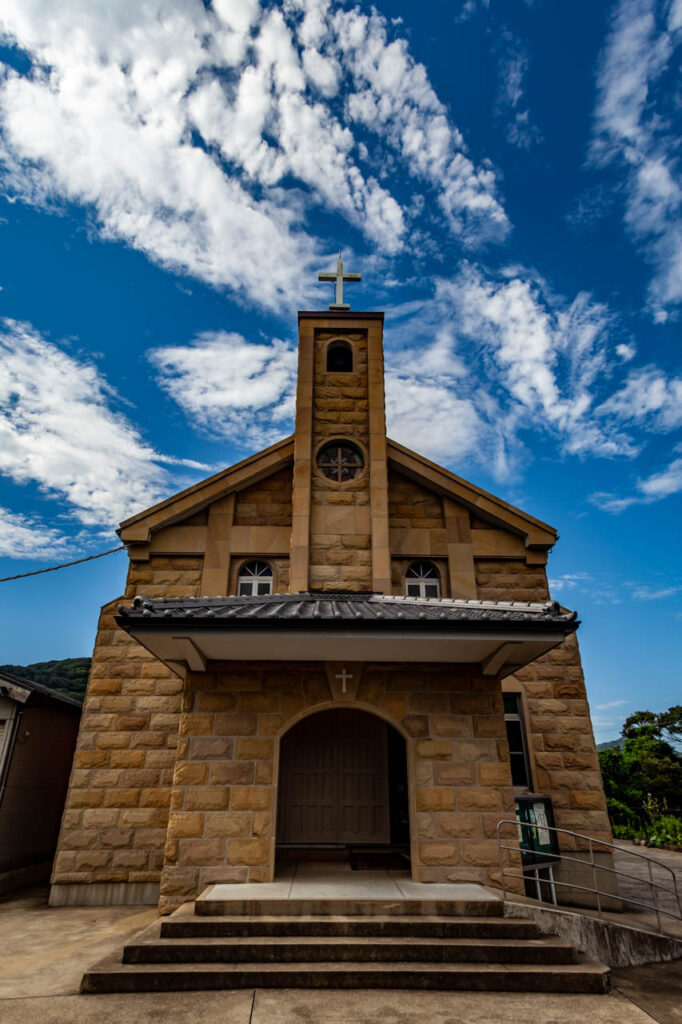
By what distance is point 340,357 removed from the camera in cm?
1319

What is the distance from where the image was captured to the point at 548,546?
11352mm

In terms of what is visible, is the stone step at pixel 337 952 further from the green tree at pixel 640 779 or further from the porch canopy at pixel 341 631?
the green tree at pixel 640 779

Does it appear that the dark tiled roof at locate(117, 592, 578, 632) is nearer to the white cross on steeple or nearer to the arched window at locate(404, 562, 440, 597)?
the arched window at locate(404, 562, 440, 597)

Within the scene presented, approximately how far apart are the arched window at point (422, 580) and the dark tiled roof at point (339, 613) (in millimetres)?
2399

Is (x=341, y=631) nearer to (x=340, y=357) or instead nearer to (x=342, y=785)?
(x=342, y=785)

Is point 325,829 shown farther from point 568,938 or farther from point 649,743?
point 649,743

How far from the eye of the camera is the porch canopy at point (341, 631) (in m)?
6.78

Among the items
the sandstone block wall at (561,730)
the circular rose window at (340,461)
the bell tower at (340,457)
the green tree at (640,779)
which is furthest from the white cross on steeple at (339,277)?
the green tree at (640,779)

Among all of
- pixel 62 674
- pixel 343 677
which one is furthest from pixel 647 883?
pixel 62 674

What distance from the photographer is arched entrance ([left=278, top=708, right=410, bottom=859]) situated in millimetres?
10250

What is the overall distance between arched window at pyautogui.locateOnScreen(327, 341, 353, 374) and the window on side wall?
7660mm

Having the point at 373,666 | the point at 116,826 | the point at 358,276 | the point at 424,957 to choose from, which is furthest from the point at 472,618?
the point at 358,276

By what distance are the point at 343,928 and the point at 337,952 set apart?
1.02 feet

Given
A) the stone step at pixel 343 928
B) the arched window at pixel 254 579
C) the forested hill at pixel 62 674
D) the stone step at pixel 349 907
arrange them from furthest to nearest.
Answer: the forested hill at pixel 62 674 → the arched window at pixel 254 579 → the stone step at pixel 349 907 → the stone step at pixel 343 928
